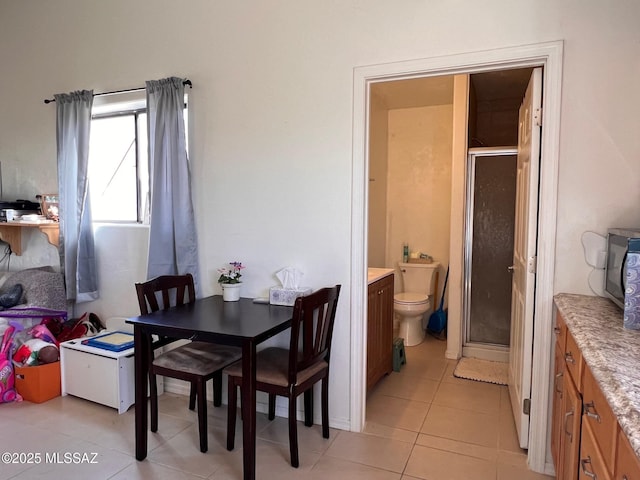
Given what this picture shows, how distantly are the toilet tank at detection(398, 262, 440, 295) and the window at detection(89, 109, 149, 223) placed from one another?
8.61ft

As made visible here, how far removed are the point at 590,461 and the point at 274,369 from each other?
139 centimetres

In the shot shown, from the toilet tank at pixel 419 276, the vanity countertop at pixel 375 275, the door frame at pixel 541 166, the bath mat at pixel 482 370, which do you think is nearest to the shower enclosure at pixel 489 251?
the bath mat at pixel 482 370

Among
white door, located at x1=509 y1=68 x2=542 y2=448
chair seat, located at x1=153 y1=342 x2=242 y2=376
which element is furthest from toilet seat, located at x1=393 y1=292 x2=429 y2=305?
chair seat, located at x1=153 y1=342 x2=242 y2=376

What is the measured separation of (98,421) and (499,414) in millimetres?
2452

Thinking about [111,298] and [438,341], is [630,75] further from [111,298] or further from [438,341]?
[111,298]

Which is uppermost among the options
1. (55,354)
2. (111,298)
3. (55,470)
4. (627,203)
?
(627,203)

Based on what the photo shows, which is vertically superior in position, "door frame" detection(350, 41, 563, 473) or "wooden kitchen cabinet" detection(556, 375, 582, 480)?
"door frame" detection(350, 41, 563, 473)

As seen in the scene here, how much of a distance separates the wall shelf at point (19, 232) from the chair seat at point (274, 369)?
2097mm

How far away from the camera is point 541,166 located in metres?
2.09

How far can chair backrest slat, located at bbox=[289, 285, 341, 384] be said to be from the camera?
1985mm

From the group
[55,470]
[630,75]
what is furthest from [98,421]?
[630,75]

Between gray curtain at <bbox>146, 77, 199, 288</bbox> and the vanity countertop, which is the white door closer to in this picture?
the vanity countertop

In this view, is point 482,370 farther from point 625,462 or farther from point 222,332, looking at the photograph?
point 625,462

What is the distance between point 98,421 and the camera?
2.62m
